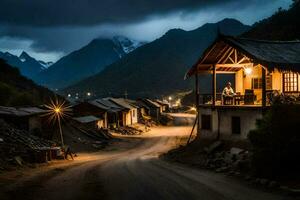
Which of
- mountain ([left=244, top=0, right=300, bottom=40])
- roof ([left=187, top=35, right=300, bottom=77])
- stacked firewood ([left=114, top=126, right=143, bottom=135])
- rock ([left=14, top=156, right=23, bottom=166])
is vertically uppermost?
mountain ([left=244, top=0, right=300, bottom=40])

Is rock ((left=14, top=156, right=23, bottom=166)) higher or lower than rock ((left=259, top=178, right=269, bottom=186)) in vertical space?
lower

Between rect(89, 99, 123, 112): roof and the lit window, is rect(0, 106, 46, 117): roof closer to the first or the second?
rect(89, 99, 123, 112): roof

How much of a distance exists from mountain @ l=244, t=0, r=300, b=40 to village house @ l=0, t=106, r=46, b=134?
5145cm

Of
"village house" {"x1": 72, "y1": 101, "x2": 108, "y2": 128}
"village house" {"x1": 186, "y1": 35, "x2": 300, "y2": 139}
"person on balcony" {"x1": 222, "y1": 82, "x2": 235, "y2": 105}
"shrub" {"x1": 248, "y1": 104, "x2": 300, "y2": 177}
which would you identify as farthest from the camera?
"village house" {"x1": 72, "y1": 101, "x2": 108, "y2": 128}

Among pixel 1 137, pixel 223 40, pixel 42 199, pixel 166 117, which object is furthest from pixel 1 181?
pixel 166 117

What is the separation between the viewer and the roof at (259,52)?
2666 cm

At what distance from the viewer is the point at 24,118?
42500 millimetres

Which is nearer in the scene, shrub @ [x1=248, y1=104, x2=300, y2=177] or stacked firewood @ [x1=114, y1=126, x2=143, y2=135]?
shrub @ [x1=248, y1=104, x2=300, y2=177]

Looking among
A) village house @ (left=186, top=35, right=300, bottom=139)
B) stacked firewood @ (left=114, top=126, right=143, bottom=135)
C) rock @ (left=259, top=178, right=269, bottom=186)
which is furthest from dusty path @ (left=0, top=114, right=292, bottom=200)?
stacked firewood @ (left=114, top=126, right=143, bottom=135)

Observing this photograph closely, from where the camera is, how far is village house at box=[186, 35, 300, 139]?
89.6 ft

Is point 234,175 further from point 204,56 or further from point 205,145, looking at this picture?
point 204,56

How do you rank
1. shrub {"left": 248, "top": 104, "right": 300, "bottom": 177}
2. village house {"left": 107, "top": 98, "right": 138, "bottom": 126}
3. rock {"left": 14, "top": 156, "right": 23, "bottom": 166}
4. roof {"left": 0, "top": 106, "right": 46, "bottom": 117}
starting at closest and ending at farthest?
shrub {"left": 248, "top": 104, "right": 300, "bottom": 177}, rock {"left": 14, "top": 156, "right": 23, "bottom": 166}, roof {"left": 0, "top": 106, "right": 46, "bottom": 117}, village house {"left": 107, "top": 98, "right": 138, "bottom": 126}

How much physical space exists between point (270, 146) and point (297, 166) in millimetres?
1685

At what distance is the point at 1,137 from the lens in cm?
3083
